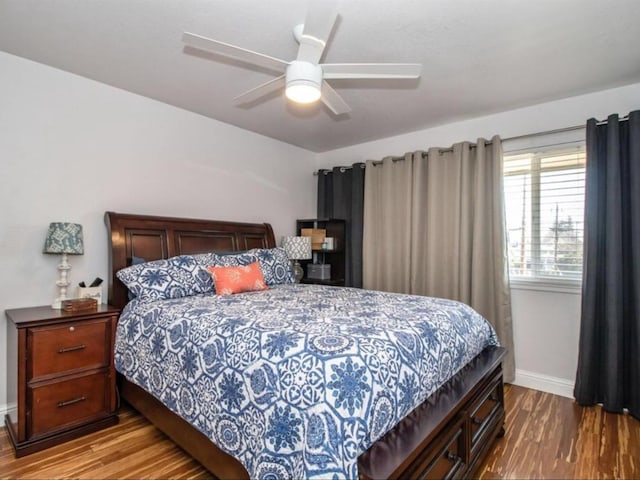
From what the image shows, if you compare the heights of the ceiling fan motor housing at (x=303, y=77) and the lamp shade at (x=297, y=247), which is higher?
the ceiling fan motor housing at (x=303, y=77)

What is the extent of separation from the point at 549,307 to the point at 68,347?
3703mm

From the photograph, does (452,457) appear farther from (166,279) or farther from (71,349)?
(71,349)

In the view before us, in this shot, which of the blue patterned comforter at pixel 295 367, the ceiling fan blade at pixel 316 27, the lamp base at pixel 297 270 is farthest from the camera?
the lamp base at pixel 297 270

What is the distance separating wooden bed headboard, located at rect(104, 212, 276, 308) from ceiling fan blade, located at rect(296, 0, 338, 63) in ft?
6.30

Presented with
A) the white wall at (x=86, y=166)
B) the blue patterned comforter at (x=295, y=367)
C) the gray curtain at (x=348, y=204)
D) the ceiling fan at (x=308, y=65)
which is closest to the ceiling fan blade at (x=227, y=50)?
the ceiling fan at (x=308, y=65)

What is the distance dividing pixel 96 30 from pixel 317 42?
4.62 feet

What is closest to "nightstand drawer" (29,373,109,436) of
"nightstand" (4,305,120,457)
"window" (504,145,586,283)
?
"nightstand" (4,305,120,457)

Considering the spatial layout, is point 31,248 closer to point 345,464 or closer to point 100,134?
point 100,134

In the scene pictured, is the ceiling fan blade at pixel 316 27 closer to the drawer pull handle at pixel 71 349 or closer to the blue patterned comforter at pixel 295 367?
the blue patterned comforter at pixel 295 367

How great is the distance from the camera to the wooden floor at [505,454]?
1.86 meters

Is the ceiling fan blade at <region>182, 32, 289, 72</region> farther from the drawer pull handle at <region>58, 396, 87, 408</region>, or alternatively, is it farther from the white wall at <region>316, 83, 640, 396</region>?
the white wall at <region>316, 83, 640, 396</region>

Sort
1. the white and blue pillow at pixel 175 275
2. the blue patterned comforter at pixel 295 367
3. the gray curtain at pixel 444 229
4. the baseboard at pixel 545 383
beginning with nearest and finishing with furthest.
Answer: the blue patterned comforter at pixel 295 367, the white and blue pillow at pixel 175 275, the baseboard at pixel 545 383, the gray curtain at pixel 444 229

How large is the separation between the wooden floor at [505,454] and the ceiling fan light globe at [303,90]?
2136mm

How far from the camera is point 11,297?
2.36 meters
